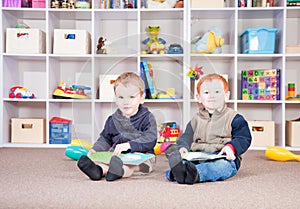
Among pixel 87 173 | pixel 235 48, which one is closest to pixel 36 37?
pixel 235 48

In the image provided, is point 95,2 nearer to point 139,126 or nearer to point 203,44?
point 203,44

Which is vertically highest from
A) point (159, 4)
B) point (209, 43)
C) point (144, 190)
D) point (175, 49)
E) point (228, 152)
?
point (159, 4)

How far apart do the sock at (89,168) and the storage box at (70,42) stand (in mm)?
1268

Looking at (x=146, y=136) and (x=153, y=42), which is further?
(x=153, y=42)

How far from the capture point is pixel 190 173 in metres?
1.41

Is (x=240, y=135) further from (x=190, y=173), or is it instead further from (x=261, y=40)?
(x=261, y=40)

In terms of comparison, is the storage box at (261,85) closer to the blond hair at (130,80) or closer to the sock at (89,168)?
the blond hair at (130,80)

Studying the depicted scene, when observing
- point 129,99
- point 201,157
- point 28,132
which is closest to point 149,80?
point 129,99

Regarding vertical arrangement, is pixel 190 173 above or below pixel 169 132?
below

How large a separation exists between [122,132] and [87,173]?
0.20m

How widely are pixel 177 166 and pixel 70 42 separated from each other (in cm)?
147

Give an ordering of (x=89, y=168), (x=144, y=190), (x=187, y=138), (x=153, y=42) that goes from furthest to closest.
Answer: (x=153, y=42)
(x=187, y=138)
(x=89, y=168)
(x=144, y=190)

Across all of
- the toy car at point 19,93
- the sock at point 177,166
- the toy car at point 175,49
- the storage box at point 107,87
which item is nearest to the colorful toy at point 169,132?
the sock at point 177,166

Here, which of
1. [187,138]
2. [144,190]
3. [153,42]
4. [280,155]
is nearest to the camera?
[144,190]
